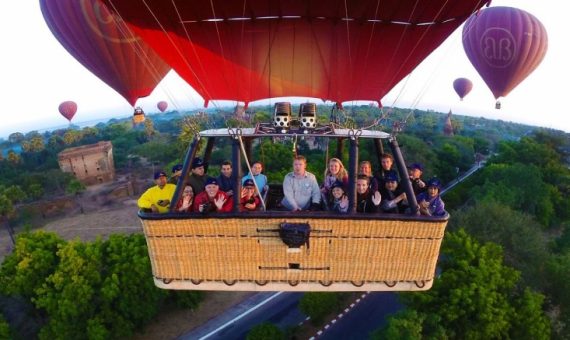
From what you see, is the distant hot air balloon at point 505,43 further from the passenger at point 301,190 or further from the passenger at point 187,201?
the passenger at point 187,201

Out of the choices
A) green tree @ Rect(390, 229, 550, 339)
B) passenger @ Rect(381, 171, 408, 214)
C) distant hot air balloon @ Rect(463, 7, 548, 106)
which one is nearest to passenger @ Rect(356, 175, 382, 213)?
passenger @ Rect(381, 171, 408, 214)

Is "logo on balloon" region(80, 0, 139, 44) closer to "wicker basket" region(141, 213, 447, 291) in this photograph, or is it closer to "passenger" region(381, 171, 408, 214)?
"wicker basket" region(141, 213, 447, 291)

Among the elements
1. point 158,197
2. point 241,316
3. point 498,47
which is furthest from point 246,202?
point 498,47

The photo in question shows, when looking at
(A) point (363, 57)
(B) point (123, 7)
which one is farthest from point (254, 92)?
(B) point (123, 7)

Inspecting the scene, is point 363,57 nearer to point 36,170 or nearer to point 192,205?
point 192,205

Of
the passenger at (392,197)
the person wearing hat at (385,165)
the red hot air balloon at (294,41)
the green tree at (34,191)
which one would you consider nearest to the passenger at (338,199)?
the passenger at (392,197)

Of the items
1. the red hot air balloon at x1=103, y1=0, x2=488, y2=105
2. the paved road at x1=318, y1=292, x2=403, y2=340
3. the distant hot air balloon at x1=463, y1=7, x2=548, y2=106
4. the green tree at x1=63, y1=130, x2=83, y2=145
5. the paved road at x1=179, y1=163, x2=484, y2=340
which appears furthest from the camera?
the green tree at x1=63, y1=130, x2=83, y2=145
